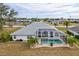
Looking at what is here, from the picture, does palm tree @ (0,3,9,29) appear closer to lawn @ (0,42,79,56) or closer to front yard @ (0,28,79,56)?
front yard @ (0,28,79,56)

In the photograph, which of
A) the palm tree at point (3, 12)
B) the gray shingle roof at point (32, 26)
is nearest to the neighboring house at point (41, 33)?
the gray shingle roof at point (32, 26)

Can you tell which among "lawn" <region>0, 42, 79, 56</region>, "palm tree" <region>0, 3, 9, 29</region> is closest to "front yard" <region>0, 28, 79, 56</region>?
"lawn" <region>0, 42, 79, 56</region>

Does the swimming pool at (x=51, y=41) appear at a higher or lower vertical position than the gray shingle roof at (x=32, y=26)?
lower

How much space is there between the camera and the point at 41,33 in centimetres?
305

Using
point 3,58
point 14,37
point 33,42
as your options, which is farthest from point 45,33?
point 3,58

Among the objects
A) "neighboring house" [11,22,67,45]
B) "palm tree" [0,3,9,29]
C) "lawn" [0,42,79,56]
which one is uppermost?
"palm tree" [0,3,9,29]

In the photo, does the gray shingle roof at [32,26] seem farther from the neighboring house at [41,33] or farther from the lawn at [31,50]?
the lawn at [31,50]

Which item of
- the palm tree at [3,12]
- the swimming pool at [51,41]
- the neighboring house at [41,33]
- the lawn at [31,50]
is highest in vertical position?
the palm tree at [3,12]

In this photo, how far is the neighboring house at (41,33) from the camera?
3.06 metres

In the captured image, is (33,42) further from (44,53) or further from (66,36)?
(66,36)

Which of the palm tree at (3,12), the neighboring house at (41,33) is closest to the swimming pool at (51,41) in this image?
the neighboring house at (41,33)

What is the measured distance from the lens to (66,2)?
3.04 metres

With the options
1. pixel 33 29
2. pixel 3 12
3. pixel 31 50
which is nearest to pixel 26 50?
pixel 31 50

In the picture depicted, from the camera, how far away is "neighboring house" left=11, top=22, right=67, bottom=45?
306 cm
